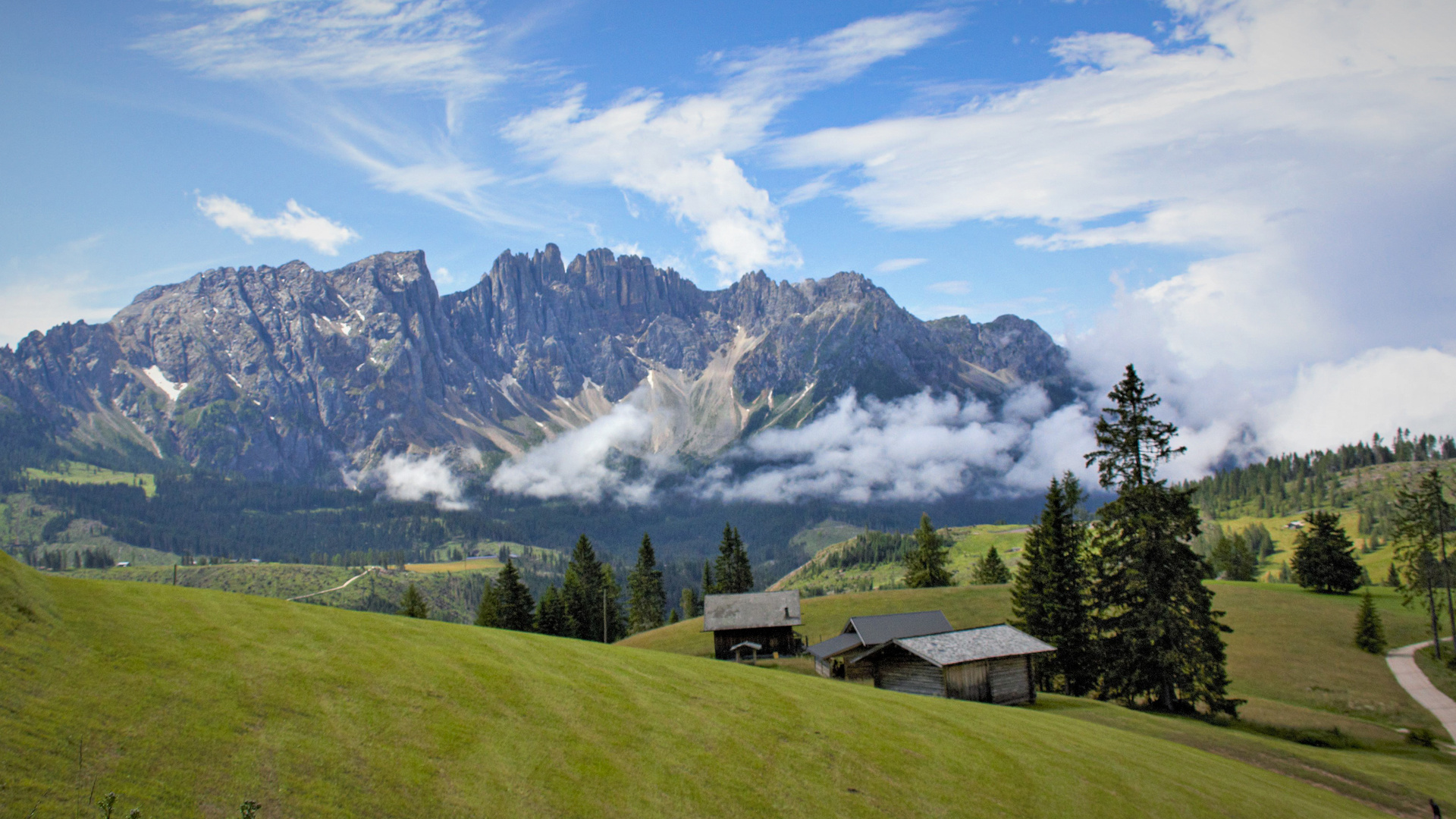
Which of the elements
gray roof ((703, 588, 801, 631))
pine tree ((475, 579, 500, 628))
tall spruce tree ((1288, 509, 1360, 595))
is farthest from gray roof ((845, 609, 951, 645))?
tall spruce tree ((1288, 509, 1360, 595))

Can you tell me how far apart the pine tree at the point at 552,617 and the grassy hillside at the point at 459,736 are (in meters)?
53.1

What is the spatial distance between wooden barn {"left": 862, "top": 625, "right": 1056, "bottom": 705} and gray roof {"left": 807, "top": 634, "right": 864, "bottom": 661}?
7237mm

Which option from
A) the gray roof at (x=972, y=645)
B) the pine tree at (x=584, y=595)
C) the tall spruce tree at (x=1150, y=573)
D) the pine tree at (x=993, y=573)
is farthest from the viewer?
the pine tree at (x=993, y=573)

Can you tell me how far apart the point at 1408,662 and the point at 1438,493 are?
1931cm

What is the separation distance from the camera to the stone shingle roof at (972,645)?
166ft

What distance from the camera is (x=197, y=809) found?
16.3 meters

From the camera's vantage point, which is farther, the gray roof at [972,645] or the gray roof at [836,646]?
the gray roof at [836,646]

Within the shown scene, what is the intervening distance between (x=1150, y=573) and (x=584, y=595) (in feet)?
216

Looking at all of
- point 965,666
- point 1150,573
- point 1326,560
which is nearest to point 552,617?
point 965,666

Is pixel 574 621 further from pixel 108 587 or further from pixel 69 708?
pixel 69 708

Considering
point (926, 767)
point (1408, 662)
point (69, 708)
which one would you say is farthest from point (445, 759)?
point (1408, 662)

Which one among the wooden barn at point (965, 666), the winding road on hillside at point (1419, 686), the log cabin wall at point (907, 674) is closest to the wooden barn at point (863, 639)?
the log cabin wall at point (907, 674)

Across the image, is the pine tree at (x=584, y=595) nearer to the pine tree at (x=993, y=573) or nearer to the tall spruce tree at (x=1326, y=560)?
the pine tree at (x=993, y=573)

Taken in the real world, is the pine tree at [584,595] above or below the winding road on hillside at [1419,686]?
above
